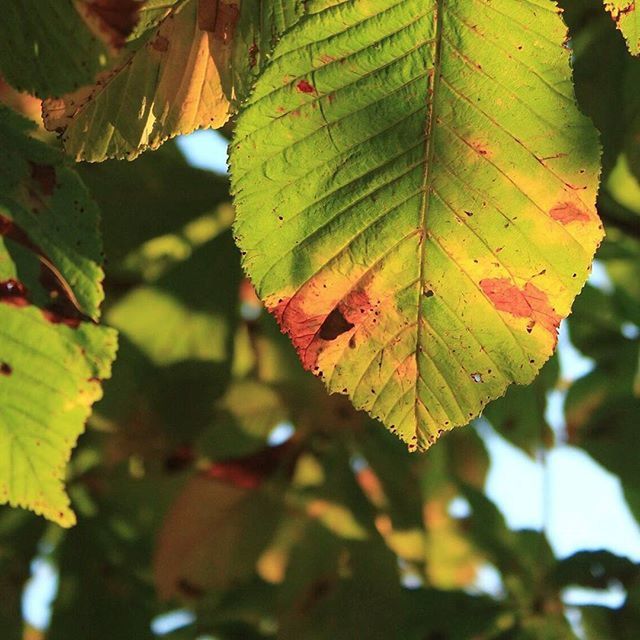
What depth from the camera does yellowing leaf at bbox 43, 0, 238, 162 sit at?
0.53 metres

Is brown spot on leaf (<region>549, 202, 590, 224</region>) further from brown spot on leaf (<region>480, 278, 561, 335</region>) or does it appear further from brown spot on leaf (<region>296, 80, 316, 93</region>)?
brown spot on leaf (<region>296, 80, 316, 93</region>)

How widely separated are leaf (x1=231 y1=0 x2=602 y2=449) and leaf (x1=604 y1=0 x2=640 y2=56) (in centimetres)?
4

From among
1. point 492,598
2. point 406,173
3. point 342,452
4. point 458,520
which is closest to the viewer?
point 406,173

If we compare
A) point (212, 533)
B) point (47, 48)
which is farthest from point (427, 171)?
point (212, 533)

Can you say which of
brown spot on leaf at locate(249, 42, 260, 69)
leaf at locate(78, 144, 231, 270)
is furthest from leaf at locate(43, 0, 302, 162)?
leaf at locate(78, 144, 231, 270)

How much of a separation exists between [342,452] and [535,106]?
0.94 meters

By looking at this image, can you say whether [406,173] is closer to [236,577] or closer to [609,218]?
[609,218]

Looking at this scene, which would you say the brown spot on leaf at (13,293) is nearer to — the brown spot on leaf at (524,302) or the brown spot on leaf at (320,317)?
the brown spot on leaf at (320,317)

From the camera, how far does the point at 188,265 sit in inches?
51.3

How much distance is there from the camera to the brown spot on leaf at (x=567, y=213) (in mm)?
526

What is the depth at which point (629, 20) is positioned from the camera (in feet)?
1.60

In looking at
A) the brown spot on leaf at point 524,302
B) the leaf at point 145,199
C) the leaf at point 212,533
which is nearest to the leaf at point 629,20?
the brown spot on leaf at point 524,302

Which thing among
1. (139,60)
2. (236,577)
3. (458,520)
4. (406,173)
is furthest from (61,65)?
(458,520)

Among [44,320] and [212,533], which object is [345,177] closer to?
[44,320]
